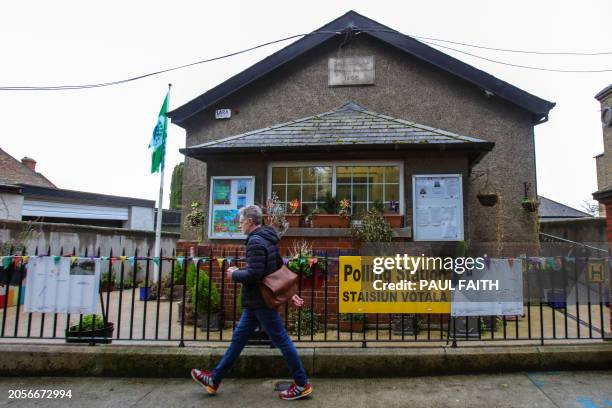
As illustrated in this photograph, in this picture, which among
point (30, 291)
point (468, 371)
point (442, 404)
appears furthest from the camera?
point (30, 291)

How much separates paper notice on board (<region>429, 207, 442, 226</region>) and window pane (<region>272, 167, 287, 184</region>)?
2618mm

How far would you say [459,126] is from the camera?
960 cm

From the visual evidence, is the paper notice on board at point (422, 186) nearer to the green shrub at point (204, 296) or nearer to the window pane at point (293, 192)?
the window pane at point (293, 192)

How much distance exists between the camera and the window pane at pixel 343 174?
7496 mm

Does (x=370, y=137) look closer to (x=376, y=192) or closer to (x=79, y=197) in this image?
(x=376, y=192)

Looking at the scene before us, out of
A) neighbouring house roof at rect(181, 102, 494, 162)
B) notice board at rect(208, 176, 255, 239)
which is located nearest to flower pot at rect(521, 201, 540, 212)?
neighbouring house roof at rect(181, 102, 494, 162)

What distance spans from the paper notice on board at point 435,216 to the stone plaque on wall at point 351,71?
14.3 feet

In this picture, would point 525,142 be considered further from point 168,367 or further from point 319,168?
point 168,367

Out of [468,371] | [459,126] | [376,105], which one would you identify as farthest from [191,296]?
[459,126]

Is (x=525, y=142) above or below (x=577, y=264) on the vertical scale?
above

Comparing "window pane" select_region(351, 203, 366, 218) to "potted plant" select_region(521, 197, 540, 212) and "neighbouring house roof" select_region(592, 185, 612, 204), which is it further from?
"potted plant" select_region(521, 197, 540, 212)

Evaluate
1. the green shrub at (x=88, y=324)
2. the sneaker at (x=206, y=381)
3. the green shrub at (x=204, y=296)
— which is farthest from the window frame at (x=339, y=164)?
the sneaker at (x=206, y=381)

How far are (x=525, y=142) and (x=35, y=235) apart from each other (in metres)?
11.4

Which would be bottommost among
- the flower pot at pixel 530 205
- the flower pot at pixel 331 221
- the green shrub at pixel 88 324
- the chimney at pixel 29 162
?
the green shrub at pixel 88 324
